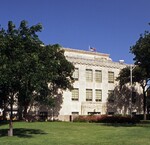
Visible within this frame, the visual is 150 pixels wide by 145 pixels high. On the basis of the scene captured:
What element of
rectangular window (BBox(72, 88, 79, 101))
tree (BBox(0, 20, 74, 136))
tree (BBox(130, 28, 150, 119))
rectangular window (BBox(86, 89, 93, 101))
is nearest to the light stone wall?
rectangular window (BBox(72, 88, 79, 101))

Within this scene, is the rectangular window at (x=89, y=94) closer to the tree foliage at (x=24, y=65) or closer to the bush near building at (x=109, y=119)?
the bush near building at (x=109, y=119)

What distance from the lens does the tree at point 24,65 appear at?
26.5 m

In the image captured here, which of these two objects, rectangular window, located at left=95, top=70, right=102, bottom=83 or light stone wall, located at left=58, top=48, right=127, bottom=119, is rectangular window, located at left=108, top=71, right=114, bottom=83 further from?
rectangular window, located at left=95, top=70, right=102, bottom=83

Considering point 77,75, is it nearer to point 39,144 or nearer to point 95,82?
point 95,82

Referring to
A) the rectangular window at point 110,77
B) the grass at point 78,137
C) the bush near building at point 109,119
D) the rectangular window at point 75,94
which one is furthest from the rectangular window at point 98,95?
the grass at point 78,137

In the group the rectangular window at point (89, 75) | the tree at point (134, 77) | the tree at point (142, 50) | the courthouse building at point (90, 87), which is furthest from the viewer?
the rectangular window at point (89, 75)

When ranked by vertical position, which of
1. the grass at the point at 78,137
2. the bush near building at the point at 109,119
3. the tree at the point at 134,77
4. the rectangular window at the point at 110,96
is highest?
the tree at the point at 134,77

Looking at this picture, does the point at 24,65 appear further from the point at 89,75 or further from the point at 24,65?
the point at 89,75

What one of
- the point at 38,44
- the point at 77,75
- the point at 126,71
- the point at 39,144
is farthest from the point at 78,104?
the point at 39,144

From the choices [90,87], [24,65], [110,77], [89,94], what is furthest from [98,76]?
[24,65]

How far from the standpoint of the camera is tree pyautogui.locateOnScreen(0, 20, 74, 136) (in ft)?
87.0

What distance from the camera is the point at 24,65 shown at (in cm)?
2659

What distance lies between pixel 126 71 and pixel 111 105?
911 centimetres

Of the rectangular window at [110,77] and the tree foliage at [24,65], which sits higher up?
the rectangular window at [110,77]
